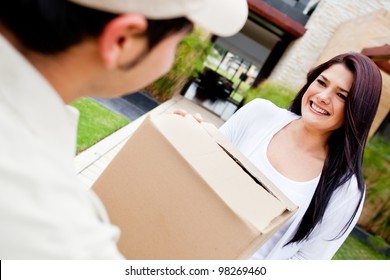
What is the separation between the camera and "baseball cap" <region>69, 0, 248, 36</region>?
49 centimetres

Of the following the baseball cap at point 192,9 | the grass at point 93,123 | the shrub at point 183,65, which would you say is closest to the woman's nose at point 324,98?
the baseball cap at point 192,9

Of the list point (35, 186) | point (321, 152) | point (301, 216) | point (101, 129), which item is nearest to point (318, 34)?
point (101, 129)

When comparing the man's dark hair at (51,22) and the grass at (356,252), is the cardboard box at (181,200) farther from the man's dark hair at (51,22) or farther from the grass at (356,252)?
the grass at (356,252)

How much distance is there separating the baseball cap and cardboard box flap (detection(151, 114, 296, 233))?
1.25ft

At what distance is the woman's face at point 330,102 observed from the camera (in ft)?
4.86

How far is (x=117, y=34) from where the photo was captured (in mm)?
522

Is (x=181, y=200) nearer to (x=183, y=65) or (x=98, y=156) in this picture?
(x=98, y=156)

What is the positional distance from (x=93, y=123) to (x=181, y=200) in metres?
3.30

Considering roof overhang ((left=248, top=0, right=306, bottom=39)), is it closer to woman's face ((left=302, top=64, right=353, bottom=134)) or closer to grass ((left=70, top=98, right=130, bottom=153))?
grass ((left=70, top=98, right=130, bottom=153))

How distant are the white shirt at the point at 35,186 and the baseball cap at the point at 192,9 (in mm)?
144

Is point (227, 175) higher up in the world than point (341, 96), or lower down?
lower down

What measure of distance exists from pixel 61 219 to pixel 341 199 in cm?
121

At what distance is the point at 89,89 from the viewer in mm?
617

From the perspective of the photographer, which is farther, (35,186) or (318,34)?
(318,34)
